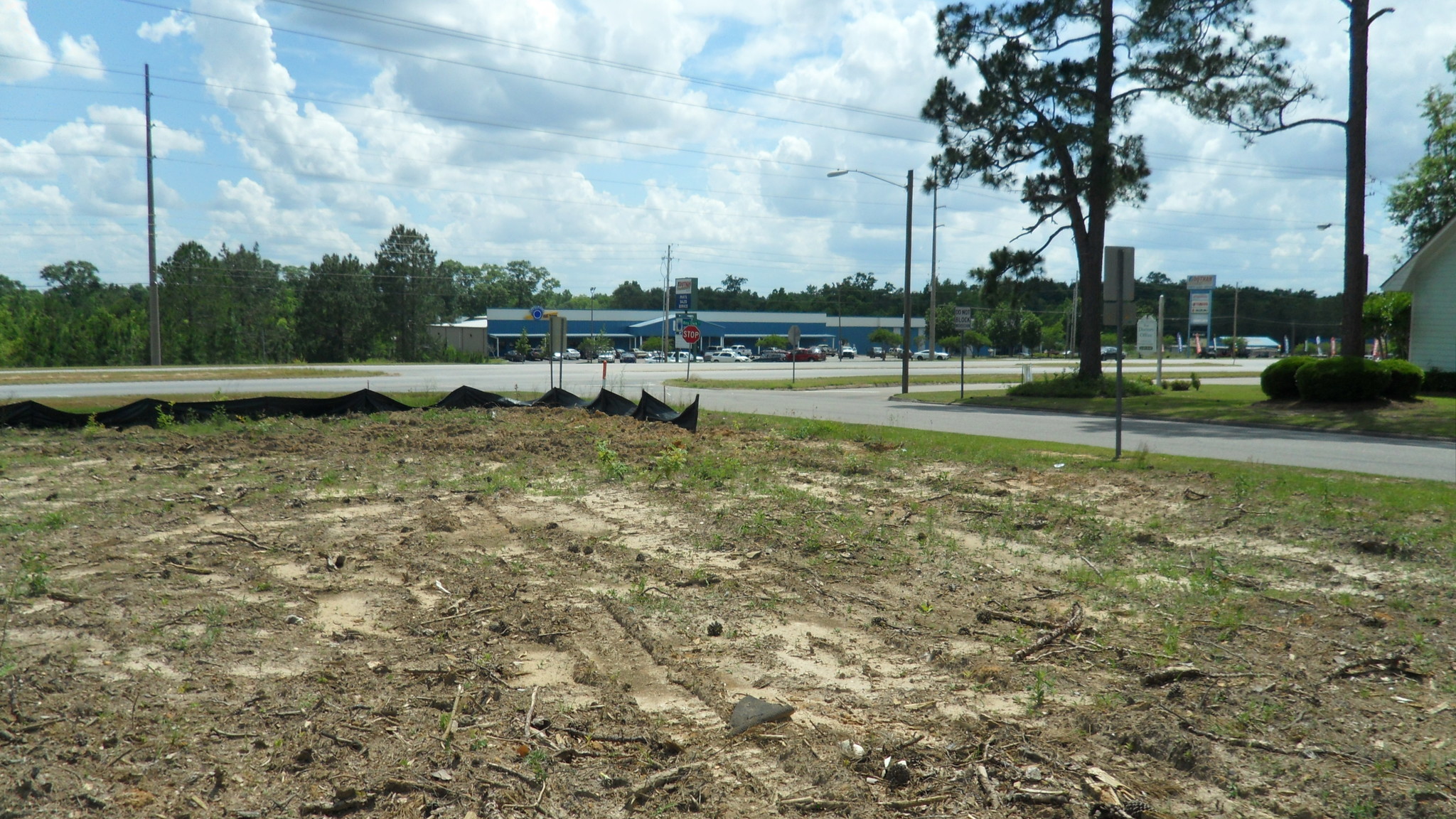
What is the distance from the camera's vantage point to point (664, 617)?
21.6ft

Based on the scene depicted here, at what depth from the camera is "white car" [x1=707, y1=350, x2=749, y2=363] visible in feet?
287

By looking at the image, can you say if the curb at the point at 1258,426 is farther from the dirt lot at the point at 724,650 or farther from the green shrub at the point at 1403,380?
the dirt lot at the point at 724,650

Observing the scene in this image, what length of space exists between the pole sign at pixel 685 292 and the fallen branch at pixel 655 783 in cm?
9644

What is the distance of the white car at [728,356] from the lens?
87.4 m

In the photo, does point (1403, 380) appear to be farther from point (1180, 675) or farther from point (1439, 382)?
point (1180, 675)

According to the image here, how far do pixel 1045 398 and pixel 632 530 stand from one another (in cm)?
2420

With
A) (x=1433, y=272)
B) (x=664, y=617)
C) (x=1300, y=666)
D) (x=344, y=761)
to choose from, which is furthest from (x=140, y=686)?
(x=1433, y=272)

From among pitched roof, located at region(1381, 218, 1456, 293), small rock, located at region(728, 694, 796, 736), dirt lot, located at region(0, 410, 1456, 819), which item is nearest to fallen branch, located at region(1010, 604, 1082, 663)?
dirt lot, located at region(0, 410, 1456, 819)

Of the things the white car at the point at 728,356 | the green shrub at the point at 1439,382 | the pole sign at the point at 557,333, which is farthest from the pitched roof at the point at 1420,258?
the white car at the point at 728,356

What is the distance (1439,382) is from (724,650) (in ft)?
111

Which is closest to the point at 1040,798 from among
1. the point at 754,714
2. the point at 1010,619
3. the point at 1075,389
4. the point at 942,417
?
the point at 754,714

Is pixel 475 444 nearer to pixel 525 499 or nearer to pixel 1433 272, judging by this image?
pixel 525 499

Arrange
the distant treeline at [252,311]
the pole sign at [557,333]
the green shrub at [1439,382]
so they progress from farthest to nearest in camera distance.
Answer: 1. the distant treeline at [252,311]
2. the green shrub at [1439,382]
3. the pole sign at [557,333]

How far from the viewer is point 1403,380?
1011 inches
